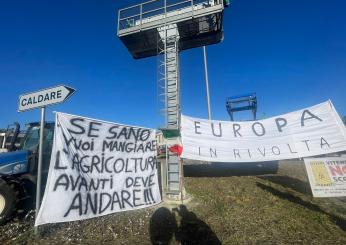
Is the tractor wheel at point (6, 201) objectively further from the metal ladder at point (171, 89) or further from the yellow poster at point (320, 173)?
the yellow poster at point (320, 173)

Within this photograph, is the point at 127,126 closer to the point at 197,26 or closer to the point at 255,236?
the point at 255,236

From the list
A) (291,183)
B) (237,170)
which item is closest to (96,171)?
(291,183)

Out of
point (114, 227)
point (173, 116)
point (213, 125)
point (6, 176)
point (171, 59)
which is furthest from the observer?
point (213, 125)

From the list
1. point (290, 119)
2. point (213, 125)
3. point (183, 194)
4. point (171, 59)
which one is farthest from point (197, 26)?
point (183, 194)

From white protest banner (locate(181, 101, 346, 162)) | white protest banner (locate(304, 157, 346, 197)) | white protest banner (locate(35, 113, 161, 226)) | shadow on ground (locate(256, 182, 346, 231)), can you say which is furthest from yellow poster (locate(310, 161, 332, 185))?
white protest banner (locate(35, 113, 161, 226))

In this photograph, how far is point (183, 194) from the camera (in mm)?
6914

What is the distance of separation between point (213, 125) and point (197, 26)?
4132 mm

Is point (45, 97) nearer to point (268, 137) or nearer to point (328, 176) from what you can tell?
point (328, 176)

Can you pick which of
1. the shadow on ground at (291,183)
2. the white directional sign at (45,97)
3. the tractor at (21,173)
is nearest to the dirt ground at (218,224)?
the shadow on ground at (291,183)

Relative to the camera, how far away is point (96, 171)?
516 centimetres

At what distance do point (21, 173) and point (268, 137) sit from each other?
27.4 ft

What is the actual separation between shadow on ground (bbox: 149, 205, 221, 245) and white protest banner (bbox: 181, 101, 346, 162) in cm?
265

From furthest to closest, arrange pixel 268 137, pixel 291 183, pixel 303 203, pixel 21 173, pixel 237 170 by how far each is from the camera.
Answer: pixel 237 170, pixel 268 137, pixel 291 183, pixel 303 203, pixel 21 173

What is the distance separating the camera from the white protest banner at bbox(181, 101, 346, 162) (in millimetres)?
8117
